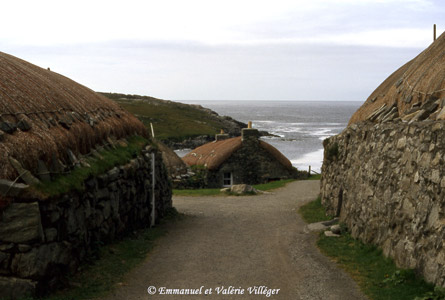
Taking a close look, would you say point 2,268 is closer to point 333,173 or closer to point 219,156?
point 333,173

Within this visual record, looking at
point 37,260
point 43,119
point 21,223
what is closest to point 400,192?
point 37,260

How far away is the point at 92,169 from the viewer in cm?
1053

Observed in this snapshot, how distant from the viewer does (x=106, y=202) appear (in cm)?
1125

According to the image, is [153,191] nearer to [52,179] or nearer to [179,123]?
[52,179]

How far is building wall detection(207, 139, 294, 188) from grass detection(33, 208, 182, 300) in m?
18.0

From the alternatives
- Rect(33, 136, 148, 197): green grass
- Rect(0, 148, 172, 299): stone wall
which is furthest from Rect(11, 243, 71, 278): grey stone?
Rect(33, 136, 148, 197): green grass

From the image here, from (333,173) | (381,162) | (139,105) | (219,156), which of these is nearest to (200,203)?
(333,173)

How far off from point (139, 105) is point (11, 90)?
9990 centimetres

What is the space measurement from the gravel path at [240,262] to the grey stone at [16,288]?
1.48 metres

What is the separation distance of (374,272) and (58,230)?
238 inches

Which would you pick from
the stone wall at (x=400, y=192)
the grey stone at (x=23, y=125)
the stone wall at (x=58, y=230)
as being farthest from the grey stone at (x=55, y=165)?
the stone wall at (x=400, y=192)

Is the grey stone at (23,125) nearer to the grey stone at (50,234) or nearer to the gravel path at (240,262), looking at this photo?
the grey stone at (50,234)

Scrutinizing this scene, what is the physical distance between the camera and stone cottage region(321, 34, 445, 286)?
8.14 meters

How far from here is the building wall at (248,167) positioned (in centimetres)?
3142
